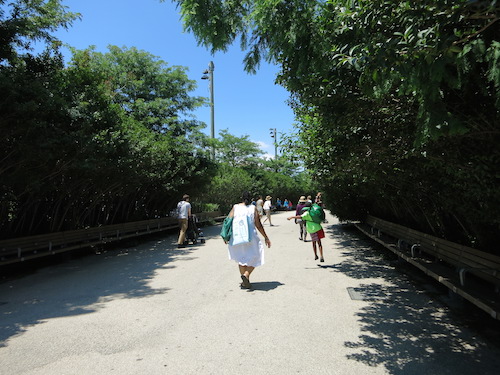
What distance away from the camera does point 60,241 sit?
9.84m

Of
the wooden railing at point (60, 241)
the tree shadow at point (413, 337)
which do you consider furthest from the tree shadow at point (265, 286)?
the wooden railing at point (60, 241)

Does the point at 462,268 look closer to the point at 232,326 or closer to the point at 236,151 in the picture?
the point at 232,326

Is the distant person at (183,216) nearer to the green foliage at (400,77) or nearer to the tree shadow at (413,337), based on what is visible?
the green foliage at (400,77)

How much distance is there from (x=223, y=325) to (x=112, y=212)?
12104mm

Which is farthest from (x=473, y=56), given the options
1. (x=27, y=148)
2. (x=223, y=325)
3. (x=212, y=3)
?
(x=27, y=148)

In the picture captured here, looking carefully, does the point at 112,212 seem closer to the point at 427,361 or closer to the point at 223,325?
the point at 223,325

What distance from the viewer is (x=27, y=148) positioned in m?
6.50

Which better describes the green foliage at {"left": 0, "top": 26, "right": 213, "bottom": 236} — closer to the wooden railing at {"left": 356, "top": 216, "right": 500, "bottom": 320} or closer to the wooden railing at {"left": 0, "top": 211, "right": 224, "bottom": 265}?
the wooden railing at {"left": 0, "top": 211, "right": 224, "bottom": 265}

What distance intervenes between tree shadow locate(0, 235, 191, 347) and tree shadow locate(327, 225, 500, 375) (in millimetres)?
3645

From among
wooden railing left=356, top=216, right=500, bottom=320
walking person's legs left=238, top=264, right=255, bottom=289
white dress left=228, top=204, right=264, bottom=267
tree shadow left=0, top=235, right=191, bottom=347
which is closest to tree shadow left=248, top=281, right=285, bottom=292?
walking person's legs left=238, top=264, right=255, bottom=289

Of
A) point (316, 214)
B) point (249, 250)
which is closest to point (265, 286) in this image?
point (249, 250)

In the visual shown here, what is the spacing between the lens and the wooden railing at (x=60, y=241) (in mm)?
8109

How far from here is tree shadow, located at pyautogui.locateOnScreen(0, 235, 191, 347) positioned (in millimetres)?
5215

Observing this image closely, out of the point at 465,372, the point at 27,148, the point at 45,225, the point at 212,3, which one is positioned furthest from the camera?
the point at 45,225
